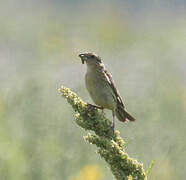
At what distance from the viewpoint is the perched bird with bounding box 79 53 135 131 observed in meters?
7.70

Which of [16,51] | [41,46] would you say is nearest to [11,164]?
[16,51]

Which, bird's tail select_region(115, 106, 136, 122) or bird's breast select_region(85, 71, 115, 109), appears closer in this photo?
bird's tail select_region(115, 106, 136, 122)

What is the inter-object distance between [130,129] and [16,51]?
6.52m

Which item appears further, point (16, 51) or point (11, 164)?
point (16, 51)

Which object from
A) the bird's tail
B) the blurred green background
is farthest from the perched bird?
the blurred green background

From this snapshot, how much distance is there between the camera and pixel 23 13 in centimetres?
2527

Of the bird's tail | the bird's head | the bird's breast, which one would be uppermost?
the bird's head

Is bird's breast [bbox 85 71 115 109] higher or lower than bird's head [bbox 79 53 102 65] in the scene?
lower

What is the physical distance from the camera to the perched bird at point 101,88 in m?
7.70

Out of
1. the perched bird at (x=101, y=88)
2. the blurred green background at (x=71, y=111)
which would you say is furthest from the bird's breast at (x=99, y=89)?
the blurred green background at (x=71, y=111)

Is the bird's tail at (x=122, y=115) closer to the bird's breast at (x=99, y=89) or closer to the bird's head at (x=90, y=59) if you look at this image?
the bird's breast at (x=99, y=89)

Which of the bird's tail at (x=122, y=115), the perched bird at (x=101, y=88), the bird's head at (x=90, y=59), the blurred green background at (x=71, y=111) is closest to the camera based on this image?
the bird's tail at (x=122, y=115)

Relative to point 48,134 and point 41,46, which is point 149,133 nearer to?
point 48,134

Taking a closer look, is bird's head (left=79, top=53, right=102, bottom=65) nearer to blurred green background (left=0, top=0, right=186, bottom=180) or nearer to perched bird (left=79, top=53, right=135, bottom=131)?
perched bird (left=79, top=53, right=135, bottom=131)
